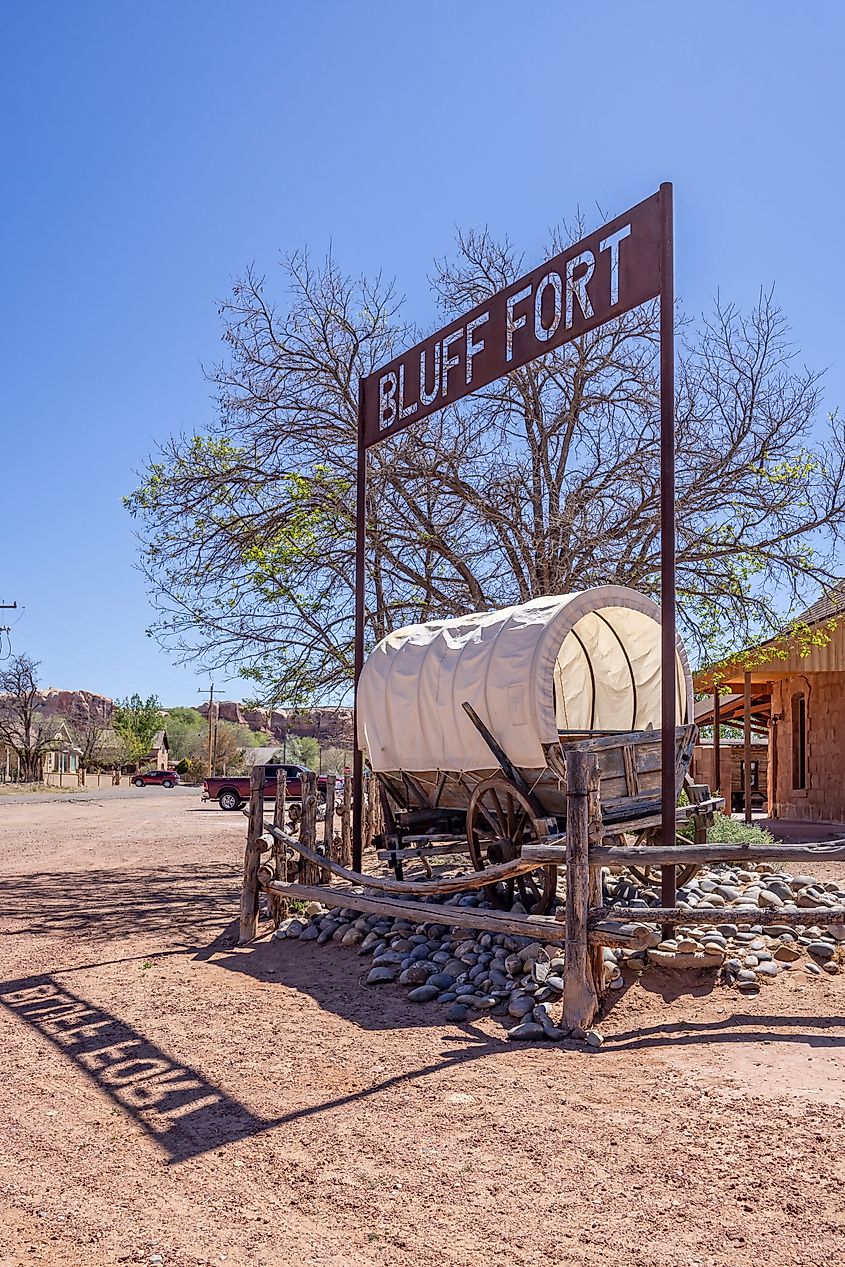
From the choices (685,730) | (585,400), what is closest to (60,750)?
(585,400)

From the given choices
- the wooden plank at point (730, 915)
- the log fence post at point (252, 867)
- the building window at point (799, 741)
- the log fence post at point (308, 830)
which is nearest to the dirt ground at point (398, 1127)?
the wooden plank at point (730, 915)

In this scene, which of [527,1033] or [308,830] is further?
[308,830]

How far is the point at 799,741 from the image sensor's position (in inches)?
838

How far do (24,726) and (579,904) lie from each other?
65.1 meters

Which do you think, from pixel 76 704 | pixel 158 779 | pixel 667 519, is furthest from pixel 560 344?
pixel 76 704

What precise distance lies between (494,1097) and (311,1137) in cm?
88

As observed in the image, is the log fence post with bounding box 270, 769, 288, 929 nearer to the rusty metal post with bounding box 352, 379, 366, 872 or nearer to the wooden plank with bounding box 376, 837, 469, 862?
the rusty metal post with bounding box 352, 379, 366, 872

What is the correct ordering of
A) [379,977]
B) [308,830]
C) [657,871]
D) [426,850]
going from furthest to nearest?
1. [308,830]
2. [426,850]
3. [657,871]
4. [379,977]

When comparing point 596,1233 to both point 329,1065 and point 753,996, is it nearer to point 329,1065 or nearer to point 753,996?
point 329,1065

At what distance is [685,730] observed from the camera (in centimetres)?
859

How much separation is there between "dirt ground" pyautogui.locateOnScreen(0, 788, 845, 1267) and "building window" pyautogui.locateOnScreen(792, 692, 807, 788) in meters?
15.3

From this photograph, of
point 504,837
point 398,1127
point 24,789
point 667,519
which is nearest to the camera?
point 398,1127

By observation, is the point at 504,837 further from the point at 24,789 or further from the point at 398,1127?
the point at 24,789

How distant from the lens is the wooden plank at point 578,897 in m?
5.95
